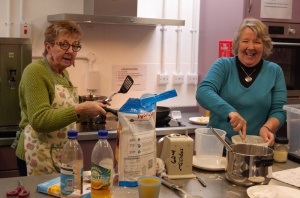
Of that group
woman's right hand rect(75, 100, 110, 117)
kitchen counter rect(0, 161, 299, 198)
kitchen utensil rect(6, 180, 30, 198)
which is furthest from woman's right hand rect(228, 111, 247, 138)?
kitchen utensil rect(6, 180, 30, 198)

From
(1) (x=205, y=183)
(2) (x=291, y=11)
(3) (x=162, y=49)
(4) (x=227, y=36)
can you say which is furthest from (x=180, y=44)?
(1) (x=205, y=183)

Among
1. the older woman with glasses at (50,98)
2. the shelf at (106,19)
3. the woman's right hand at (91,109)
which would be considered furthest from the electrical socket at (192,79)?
the woman's right hand at (91,109)

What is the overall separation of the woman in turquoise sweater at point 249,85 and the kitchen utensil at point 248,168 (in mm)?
598

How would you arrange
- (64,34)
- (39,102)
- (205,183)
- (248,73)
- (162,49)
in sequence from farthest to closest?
(162,49), (248,73), (64,34), (39,102), (205,183)

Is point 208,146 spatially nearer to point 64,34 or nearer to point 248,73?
point 248,73

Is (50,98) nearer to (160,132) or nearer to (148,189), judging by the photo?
(148,189)

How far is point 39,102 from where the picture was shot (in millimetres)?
1745

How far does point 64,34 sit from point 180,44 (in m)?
1.68

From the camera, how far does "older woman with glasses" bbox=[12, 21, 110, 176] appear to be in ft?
5.79

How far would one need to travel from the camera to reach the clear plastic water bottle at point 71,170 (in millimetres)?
1351

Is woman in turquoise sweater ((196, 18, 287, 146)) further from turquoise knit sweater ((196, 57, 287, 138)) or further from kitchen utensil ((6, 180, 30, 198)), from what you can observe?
kitchen utensil ((6, 180, 30, 198))

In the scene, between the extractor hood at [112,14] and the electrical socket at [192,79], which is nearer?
the extractor hood at [112,14]

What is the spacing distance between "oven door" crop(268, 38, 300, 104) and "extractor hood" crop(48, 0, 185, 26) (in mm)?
775

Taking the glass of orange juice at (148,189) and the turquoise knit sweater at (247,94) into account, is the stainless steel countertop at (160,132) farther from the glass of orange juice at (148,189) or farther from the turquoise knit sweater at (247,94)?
the glass of orange juice at (148,189)
